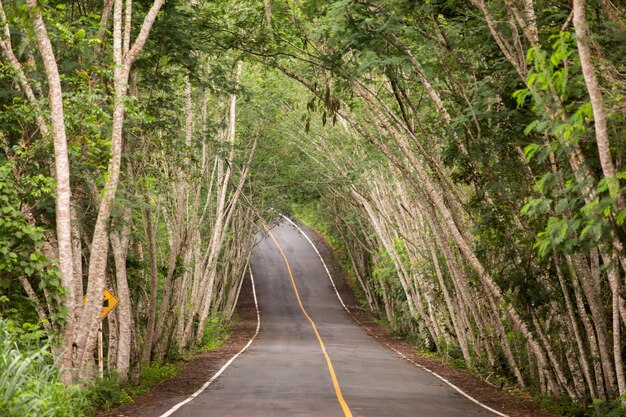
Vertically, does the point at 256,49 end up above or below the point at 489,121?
above

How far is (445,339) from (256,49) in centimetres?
1435

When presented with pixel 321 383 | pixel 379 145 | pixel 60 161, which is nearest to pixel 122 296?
pixel 321 383

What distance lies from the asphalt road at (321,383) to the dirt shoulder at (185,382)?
0.46 metres

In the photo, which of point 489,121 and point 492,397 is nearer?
point 489,121

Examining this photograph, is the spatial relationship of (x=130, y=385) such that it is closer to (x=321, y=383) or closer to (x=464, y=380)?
(x=321, y=383)

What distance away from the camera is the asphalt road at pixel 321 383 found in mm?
14141

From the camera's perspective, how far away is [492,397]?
17.9 metres

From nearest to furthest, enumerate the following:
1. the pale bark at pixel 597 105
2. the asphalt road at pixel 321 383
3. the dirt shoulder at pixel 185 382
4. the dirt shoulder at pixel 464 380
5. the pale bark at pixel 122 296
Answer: the pale bark at pixel 597 105 → the dirt shoulder at pixel 185 382 → the asphalt road at pixel 321 383 → the dirt shoulder at pixel 464 380 → the pale bark at pixel 122 296

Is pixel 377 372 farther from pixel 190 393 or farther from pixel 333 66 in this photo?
pixel 333 66

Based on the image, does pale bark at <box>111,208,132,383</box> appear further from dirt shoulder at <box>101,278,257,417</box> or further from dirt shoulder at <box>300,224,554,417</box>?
dirt shoulder at <box>300,224,554,417</box>

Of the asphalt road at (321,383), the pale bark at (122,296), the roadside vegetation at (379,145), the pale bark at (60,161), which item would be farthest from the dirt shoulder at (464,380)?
the pale bark at (60,161)

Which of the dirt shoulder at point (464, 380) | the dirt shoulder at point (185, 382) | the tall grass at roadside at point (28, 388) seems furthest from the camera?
the dirt shoulder at point (464, 380)

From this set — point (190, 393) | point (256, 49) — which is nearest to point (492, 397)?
point (190, 393)

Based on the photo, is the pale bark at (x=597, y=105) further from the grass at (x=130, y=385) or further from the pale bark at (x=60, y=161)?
the grass at (x=130, y=385)
